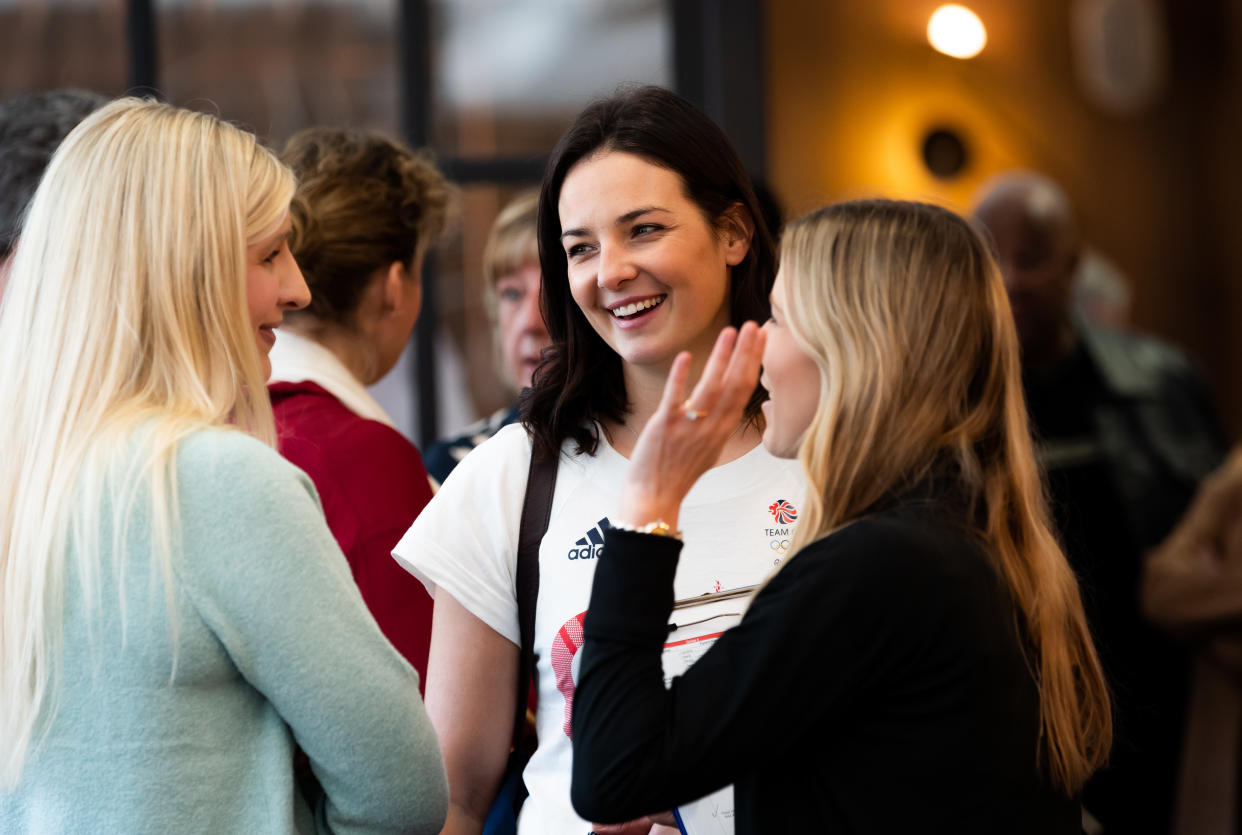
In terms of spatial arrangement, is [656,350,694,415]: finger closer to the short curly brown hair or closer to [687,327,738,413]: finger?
[687,327,738,413]: finger

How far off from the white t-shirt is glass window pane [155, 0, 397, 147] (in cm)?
225

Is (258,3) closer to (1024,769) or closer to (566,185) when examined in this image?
(566,185)

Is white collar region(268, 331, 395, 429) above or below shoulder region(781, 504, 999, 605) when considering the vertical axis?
below

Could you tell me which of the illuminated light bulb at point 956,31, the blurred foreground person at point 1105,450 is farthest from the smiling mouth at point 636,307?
the illuminated light bulb at point 956,31

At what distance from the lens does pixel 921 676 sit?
123 centimetres

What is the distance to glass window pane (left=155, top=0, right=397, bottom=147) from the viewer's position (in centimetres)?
372

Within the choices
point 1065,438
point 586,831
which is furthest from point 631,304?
point 1065,438

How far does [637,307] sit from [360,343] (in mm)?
586

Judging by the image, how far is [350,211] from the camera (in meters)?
2.14

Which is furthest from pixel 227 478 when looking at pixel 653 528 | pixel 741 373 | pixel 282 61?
pixel 282 61

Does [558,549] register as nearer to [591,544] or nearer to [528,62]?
[591,544]

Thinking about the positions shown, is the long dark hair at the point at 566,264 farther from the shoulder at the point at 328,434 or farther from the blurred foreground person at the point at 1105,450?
the blurred foreground person at the point at 1105,450

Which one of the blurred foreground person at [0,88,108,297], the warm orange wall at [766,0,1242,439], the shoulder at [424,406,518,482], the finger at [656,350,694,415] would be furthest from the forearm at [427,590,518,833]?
the warm orange wall at [766,0,1242,439]

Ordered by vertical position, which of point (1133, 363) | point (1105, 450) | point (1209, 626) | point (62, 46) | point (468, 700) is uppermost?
point (62, 46)
